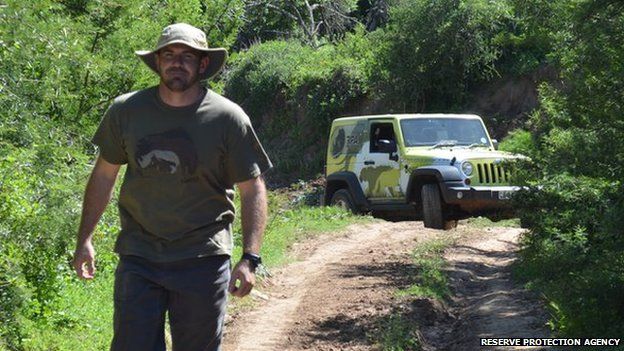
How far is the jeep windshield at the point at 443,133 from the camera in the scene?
55.6ft

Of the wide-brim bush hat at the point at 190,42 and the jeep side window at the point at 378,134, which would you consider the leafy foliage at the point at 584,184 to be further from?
the jeep side window at the point at 378,134

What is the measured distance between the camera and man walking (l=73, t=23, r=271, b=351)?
15.0 ft

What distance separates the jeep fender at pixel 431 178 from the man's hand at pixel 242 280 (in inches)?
439

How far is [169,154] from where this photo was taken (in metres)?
4.56

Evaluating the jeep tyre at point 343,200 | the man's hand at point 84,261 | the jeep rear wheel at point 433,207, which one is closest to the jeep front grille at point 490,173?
the jeep rear wheel at point 433,207

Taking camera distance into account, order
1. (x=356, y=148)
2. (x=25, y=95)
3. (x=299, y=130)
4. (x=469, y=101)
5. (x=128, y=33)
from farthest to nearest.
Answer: (x=299, y=130) < (x=469, y=101) < (x=356, y=148) < (x=128, y=33) < (x=25, y=95)

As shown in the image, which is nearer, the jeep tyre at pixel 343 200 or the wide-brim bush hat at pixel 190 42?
the wide-brim bush hat at pixel 190 42

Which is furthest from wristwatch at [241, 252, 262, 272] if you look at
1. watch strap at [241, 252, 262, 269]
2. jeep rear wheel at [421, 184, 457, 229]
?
jeep rear wheel at [421, 184, 457, 229]

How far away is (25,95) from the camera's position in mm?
8461

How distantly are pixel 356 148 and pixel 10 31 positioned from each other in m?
10.8

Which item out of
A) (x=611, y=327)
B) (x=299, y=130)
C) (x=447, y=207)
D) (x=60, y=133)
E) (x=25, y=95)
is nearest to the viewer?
(x=611, y=327)

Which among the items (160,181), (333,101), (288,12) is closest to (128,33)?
(160,181)

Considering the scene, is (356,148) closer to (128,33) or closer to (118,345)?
(128,33)

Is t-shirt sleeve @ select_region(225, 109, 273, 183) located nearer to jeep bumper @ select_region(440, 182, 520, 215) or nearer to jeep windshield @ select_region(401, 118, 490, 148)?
jeep bumper @ select_region(440, 182, 520, 215)
